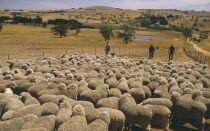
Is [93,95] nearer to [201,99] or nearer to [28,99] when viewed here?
[28,99]

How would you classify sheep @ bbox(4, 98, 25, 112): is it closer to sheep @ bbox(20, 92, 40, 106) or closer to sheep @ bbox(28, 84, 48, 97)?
sheep @ bbox(20, 92, 40, 106)

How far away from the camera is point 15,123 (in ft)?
18.7

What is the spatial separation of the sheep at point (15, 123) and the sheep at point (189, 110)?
547 cm

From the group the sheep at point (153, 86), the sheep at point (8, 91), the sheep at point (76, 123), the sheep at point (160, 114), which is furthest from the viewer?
the sheep at point (153, 86)

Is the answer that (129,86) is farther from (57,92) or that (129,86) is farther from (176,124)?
(57,92)

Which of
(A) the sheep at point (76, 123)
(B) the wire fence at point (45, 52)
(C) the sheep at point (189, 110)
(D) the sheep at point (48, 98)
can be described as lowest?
(B) the wire fence at point (45, 52)

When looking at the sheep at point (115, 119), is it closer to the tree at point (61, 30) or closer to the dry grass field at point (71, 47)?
the dry grass field at point (71, 47)

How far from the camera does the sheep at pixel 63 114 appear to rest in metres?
5.93

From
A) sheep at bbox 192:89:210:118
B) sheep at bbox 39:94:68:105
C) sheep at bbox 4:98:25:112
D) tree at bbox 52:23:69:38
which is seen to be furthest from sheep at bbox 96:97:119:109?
tree at bbox 52:23:69:38

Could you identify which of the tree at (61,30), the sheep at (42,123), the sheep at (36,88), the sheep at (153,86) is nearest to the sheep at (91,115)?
the sheep at (42,123)

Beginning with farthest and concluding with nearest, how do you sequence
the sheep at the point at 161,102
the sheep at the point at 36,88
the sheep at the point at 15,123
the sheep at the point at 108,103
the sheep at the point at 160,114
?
the sheep at the point at 36,88
the sheep at the point at 161,102
the sheep at the point at 108,103
the sheep at the point at 160,114
the sheep at the point at 15,123

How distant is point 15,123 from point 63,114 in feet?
4.59

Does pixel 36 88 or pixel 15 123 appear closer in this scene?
pixel 15 123

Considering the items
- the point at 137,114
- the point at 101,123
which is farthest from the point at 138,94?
the point at 101,123
